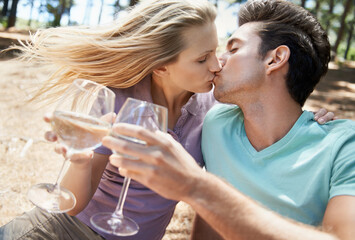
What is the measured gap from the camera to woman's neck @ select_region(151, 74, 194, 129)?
8.20 feet

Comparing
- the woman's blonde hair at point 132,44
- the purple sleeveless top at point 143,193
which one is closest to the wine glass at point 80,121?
the purple sleeveless top at point 143,193

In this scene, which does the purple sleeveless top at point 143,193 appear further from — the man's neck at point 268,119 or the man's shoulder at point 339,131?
the man's shoulder at point 339,131

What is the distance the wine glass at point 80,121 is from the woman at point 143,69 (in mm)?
773

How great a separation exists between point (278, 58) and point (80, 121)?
5.54 ft

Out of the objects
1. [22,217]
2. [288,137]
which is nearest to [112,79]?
[22,217]

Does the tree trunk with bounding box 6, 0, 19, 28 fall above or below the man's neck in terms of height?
below

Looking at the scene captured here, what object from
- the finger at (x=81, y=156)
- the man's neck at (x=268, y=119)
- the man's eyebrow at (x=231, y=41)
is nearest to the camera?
the finger at (x=81, y=156)

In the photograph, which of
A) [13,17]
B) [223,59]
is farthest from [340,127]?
[13,17]

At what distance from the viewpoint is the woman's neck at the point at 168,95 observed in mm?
2498

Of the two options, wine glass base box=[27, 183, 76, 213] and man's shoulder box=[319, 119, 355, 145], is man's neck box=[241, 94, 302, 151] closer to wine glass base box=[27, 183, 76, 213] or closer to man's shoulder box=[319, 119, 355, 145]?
man's shoulder box=[319, 119, 355, 145]

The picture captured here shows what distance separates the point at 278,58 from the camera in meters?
2.54

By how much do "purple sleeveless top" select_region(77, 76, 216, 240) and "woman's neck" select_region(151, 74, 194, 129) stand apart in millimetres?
72

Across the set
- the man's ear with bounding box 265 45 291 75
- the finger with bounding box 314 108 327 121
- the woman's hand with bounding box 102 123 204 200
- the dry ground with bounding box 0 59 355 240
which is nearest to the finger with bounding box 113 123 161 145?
the woman's hand with bounding box 102 123 204 200

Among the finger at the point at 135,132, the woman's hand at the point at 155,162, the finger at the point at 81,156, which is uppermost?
the finger at the point at 135,132
